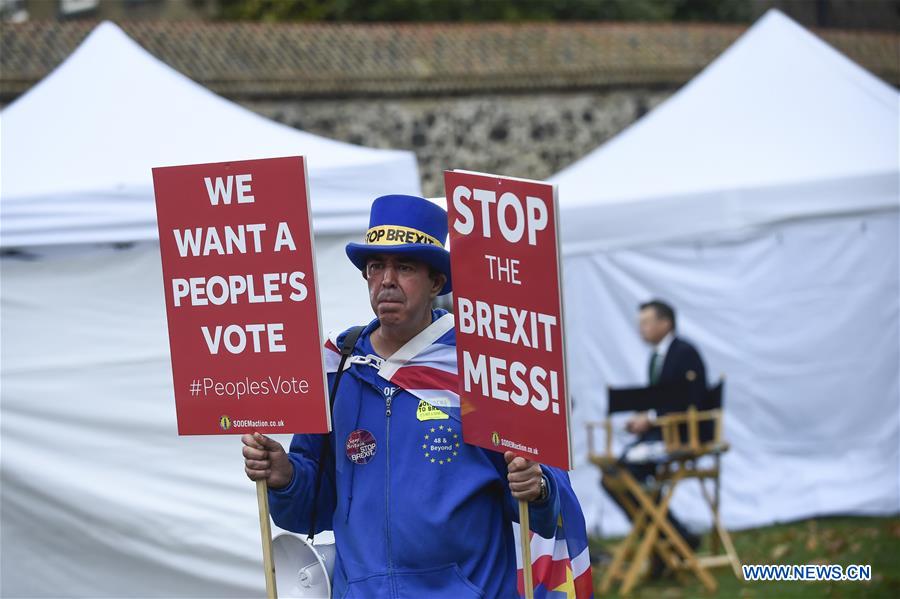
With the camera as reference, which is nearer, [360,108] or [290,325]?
[290,325]

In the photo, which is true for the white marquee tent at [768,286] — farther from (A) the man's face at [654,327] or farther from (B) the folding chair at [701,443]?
(B) the folding chair at [701,443]

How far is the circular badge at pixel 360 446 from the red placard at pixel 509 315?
0.82ft

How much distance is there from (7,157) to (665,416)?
12.9ft

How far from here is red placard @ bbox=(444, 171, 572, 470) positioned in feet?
9.84

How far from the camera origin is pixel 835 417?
30.2 ft

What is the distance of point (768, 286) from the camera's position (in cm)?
901

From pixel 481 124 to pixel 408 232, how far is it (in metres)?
11.2

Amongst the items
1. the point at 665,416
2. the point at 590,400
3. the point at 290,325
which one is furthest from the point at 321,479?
the point at 590,400

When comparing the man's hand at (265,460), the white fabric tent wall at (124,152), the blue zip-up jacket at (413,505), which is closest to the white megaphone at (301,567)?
the blue zip-up jacket at (413,505)

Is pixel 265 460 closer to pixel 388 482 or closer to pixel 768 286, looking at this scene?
pixel 388 482

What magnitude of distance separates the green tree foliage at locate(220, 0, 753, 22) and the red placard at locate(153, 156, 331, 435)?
15.1 meters

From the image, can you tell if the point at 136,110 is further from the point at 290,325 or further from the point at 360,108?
the point at 360,108

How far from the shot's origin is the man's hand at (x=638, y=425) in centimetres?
761

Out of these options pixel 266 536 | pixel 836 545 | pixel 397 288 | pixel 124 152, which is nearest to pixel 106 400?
pixel 124 152
